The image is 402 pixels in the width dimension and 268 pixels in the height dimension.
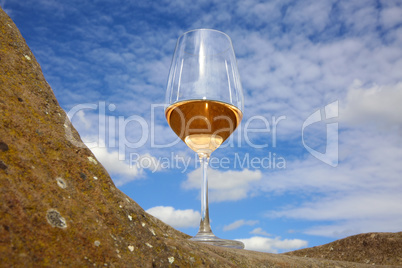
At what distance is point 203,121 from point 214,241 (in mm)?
1124

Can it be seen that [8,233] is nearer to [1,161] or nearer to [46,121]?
[1,161]

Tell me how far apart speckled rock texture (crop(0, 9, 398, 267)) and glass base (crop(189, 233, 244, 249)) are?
104cm

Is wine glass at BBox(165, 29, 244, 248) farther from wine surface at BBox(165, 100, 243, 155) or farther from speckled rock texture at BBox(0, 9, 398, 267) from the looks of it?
speckled rock texture at BBox(0, 9, 398, 267)

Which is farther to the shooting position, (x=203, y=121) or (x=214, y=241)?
(x=203, y=121)

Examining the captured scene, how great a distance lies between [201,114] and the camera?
3.32 metres

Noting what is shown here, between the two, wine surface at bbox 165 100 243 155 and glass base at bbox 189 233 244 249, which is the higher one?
wine surface at bbox 165 100 243 155

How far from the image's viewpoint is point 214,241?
9.08ft

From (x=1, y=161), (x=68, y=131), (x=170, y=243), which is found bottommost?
(x=170, y=243)

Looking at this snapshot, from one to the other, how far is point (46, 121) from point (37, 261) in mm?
665

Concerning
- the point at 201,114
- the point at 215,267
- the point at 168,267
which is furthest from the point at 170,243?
the point at 201,114

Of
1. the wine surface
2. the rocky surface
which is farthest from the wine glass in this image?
the rocky surface

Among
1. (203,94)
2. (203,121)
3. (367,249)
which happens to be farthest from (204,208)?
(367,249)

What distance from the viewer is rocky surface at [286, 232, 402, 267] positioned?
332 cm

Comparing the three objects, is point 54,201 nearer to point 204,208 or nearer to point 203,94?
point 204,208
